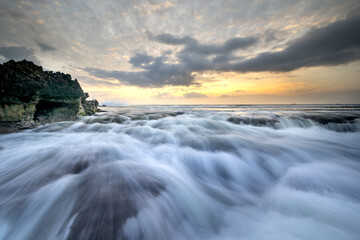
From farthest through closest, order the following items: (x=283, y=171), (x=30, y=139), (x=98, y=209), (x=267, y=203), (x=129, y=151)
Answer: (x=30, y=139), (x=129, y=151), (x=283, y=171), (x=267, y=203), (x=98, y=209)

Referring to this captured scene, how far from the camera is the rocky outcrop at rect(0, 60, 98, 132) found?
18.6ft

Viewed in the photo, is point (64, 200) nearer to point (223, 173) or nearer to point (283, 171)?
point (223, 173)

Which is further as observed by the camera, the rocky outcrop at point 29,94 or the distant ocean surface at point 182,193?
the rocky outcrop at point 29,94

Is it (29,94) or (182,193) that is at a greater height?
(29,94)

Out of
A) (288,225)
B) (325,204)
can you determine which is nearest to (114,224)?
(288,225)

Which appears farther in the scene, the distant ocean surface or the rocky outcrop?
the rocky outcrop

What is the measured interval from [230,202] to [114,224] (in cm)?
187

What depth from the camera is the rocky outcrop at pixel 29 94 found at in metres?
5.66

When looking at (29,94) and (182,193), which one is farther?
(29,94)

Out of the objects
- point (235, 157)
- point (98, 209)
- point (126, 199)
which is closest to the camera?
point (98, 209)

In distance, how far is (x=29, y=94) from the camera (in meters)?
6.19

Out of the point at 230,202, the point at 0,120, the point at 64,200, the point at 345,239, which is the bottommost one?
the point at 230,202

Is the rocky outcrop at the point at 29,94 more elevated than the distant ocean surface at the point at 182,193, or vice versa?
the rocky outcrop at the point at 29,94

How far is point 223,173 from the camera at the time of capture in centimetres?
331
